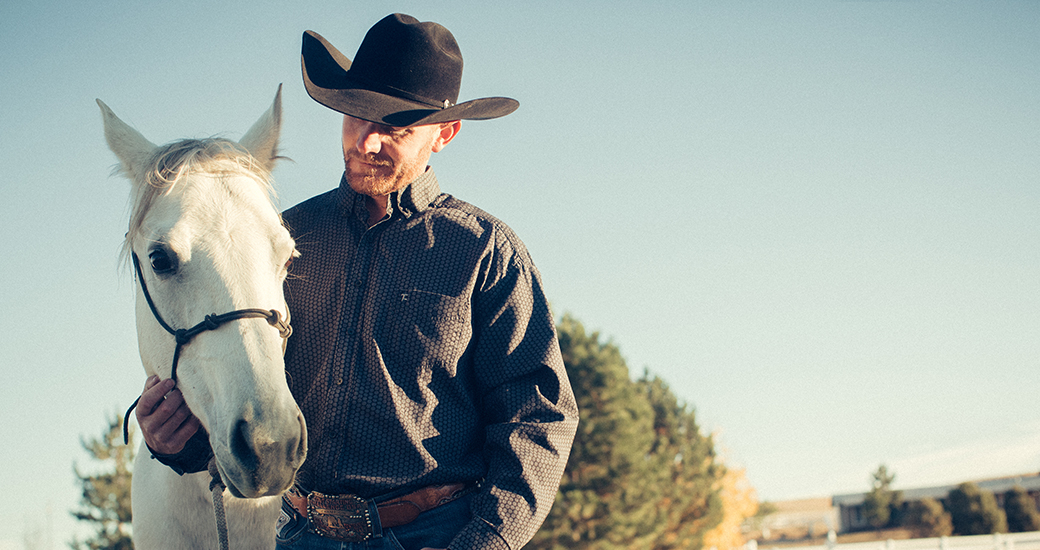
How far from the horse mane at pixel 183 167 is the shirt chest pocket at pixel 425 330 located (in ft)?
1.83

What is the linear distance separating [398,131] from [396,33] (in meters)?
0.32

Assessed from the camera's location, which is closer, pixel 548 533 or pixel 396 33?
pixel 396 33

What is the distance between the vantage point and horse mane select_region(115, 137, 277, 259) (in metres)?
2.04

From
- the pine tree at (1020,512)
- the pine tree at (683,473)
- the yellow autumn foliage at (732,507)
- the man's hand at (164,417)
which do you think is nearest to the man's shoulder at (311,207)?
the man's hand at (164,417)

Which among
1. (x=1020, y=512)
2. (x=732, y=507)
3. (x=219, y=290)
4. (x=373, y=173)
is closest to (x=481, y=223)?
(x=373, y=173)

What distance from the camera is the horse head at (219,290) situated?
1.66 m

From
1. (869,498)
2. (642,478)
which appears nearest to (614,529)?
(642,478)

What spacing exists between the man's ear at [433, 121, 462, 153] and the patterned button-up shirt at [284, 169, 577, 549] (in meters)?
0.17

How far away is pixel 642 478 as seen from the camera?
20.8 m

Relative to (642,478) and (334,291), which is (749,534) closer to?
(642,478)

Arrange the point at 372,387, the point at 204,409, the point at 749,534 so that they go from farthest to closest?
1. the point at 749,534
2. the point at 372,387
3. the point at 204,409

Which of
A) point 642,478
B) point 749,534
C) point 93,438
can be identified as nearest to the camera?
point 642,478

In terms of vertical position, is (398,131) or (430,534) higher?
(398,131)

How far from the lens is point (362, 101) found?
2064 mm
